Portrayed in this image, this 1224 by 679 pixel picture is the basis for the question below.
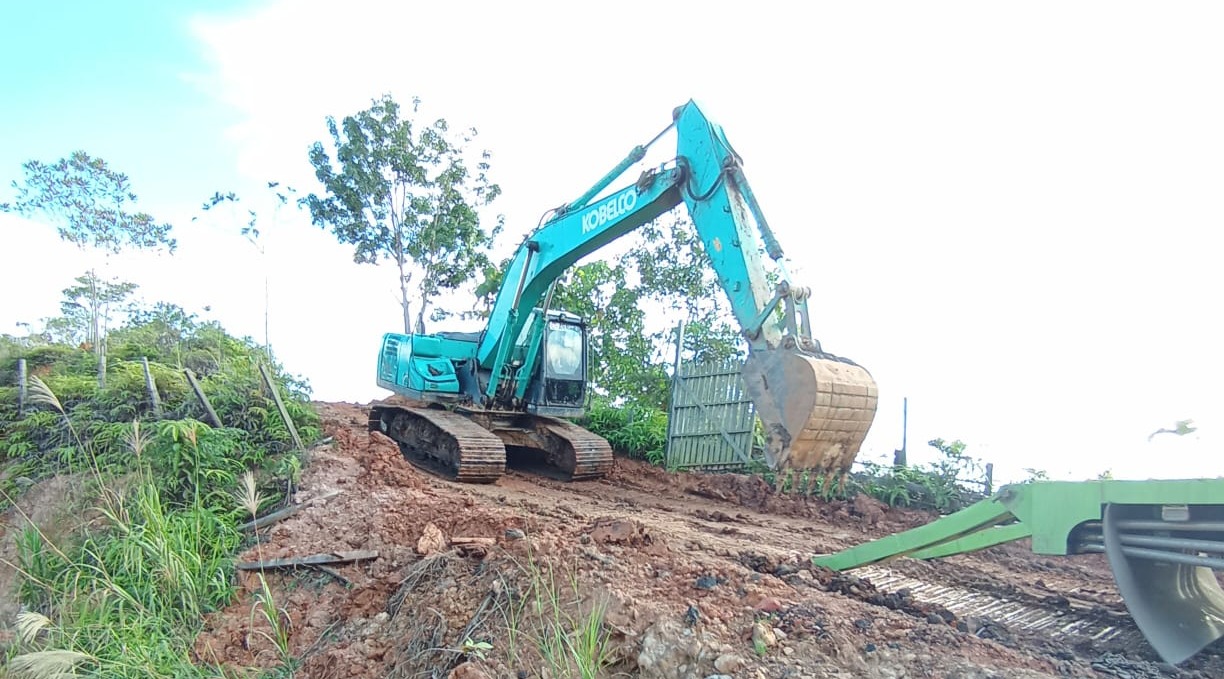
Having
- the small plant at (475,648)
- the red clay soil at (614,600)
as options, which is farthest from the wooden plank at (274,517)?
the small plant at (475,648)

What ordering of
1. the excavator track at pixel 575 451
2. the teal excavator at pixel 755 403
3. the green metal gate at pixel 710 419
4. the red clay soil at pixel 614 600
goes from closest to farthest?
the teal excavator at pixel 755 403 < the red clay soil at pixel 614 600 < the excavator track at pixel 575 451 < the green metal gate at pixel 710 419

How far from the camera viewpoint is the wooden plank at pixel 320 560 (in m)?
5.15

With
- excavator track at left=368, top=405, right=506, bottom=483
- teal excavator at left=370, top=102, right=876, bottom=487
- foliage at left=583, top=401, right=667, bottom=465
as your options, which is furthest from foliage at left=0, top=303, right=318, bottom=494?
foliage at left=583, top=401, right=667, bottom=465

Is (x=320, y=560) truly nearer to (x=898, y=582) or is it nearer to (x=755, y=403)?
(x=755, y=403)

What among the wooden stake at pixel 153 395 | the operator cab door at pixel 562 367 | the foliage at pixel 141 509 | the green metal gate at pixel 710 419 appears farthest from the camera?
the green metal gate at pixel 710 419

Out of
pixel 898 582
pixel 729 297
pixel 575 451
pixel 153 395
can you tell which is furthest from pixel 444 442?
pixel 898 582

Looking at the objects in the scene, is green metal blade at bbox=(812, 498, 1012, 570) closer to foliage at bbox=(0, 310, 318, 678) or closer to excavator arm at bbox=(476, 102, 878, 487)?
excavator arm at bbox=(476, 102, 878, 487)

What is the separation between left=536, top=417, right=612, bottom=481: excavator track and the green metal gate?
1.34 meters

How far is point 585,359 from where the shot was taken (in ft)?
34.9

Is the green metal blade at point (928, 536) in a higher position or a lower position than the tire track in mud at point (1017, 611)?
higher

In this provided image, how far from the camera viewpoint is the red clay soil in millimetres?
3188

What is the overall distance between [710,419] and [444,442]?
3.62 metres

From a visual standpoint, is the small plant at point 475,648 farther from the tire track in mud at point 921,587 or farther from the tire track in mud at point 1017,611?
the tire track in mud at point 1017,611

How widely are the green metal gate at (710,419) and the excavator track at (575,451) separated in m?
1.34
